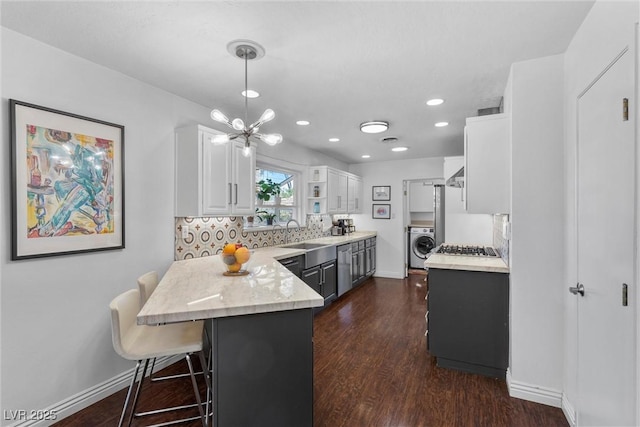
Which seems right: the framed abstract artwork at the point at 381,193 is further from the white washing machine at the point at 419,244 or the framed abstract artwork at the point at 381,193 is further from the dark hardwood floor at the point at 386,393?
the dark hardwood floor at the point at 386,393

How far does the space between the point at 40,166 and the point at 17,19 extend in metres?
0.82

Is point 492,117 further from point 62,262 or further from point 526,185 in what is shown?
point 62,262

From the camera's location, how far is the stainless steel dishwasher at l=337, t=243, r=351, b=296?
4.83m


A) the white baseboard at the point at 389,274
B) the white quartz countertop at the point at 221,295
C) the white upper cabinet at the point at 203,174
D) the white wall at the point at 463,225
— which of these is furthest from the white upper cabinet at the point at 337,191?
the white quartz countertop at the point at 221,295

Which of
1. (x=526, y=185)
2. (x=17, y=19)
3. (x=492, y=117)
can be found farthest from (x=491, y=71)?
(x=17, y=19)

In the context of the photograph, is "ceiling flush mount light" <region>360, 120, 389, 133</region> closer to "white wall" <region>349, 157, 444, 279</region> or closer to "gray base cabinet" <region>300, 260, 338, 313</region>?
"gray base cabinet" <region>300, 260, 338, 313</region>

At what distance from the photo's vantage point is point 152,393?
2342 mm

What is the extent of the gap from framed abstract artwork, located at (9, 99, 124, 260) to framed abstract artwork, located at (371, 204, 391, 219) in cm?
494

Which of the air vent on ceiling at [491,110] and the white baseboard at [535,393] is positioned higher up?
the air vent on ceiling at [491,110]

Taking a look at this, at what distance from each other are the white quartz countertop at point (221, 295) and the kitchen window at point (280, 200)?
1.95m

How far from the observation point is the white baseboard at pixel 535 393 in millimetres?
2174

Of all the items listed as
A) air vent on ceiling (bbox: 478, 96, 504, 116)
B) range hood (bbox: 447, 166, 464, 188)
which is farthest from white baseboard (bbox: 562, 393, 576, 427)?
air vent on ceiling (bbox: 478, 96, 504, 116)

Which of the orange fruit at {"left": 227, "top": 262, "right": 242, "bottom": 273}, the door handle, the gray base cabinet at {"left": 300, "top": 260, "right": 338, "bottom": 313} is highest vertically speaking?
the orange fruit at {"left": 227, "top": 262, "right": 242, "bottom": 273}

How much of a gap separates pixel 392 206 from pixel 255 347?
5272 mm
